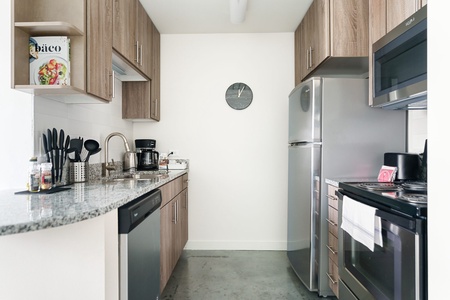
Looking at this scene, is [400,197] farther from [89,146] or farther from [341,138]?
[89,146]

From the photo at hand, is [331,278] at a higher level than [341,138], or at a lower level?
lower

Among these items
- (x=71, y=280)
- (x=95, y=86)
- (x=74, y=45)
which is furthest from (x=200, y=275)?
(x=74, y=45)

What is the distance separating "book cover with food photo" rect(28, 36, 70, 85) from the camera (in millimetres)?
1556

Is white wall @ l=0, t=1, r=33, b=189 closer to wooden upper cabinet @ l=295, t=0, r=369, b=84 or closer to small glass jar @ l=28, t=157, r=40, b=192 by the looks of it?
small glass jar @ l=28, t=157, r=40, b=192

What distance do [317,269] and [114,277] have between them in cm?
153

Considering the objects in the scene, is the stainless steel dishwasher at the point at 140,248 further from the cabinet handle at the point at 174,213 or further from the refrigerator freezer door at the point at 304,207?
the refrigerator freezer door at the point at 304,207

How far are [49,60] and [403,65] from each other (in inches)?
79.2

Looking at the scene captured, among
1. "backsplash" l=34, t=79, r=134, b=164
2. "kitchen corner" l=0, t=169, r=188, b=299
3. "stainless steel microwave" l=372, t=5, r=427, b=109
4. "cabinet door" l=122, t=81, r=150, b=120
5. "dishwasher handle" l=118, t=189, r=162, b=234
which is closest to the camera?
"kitchen corner" l=0, t=169, r=188, b=299

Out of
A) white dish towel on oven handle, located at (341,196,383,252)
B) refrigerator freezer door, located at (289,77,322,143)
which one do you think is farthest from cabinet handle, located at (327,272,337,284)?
refrigerator freezer door, located at (289,77,322,143)

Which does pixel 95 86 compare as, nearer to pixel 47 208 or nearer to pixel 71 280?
pixel 47 208

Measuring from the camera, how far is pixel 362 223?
1.49 m

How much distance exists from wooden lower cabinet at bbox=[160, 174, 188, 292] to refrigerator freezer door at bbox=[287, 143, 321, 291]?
1.06 meters

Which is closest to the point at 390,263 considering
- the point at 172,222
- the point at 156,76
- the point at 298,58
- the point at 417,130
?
the point at 417,130
